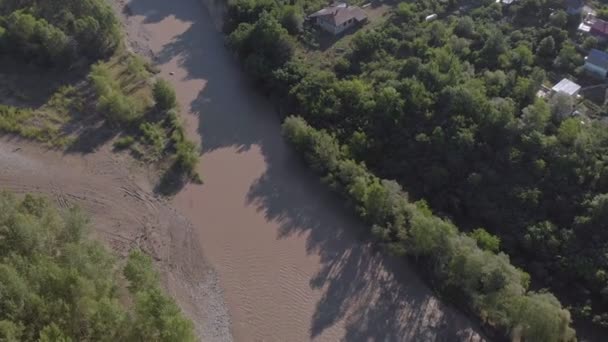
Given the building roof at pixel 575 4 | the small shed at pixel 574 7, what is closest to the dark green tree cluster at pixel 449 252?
the small shed at pixel 574 7

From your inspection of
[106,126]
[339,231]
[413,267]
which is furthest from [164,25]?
[413,267]

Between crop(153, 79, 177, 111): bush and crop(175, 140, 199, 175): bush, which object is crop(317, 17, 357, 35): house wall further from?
crop(175, 140, 199, 175): bush

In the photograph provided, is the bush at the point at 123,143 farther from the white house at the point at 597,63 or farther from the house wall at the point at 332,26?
the white house at the point at 597,63

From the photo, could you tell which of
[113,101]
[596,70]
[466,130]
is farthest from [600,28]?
[113,101]

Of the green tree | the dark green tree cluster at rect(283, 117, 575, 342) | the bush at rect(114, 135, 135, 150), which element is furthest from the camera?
the bush at rect(114, 135, 135, 150)

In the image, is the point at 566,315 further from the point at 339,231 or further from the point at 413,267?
the point at 339,231

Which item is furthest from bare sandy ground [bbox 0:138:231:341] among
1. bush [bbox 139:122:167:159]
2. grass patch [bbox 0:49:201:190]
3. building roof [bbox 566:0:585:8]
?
building roof [bbox 566:0:585:8]
